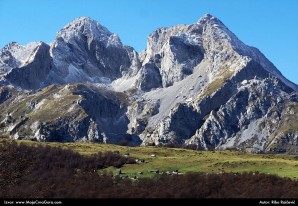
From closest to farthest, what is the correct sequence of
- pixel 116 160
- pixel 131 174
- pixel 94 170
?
pixel 131 174
pixel 94 170
pixel 116 160

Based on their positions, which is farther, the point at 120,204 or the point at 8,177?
the point at 8,177

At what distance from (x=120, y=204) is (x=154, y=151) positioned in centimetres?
12651

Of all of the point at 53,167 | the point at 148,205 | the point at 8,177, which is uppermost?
the point at 53,167

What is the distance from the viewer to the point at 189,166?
138500 mm

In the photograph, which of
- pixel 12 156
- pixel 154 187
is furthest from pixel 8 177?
pixel 154 187

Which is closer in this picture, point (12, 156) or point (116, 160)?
point (12, 156)

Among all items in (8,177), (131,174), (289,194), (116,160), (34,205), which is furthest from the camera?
(116,160)

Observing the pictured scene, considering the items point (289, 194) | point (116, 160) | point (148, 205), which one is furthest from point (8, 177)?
point (116, 160)

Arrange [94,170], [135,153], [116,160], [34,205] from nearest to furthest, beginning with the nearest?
1. [34,205]
2. [94,170]
3. [116,160]
4. [135,153]

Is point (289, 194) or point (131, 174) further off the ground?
point (131, 174)

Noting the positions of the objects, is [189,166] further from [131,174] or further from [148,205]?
[148,205]

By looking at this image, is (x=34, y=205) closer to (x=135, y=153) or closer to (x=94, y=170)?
(x=94, y=170)

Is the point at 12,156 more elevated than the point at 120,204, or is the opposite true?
the point at 12,156

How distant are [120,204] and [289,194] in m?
37.5
